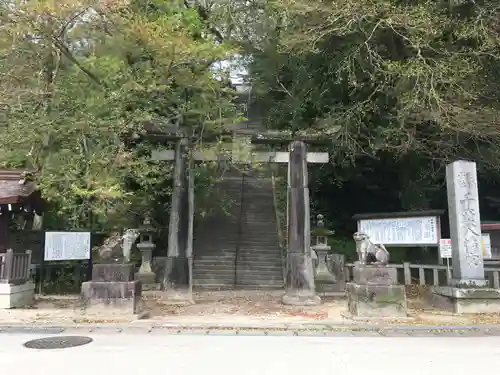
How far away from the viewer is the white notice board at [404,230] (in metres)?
13.6

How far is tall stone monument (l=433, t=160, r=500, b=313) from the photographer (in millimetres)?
10727

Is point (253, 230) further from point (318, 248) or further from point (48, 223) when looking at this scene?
point (48, 223)

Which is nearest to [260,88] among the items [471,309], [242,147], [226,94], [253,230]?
[226,94]

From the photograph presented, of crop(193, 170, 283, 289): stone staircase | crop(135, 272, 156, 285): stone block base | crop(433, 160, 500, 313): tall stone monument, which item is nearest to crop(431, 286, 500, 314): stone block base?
crop(433, 160, 500, 313): tall stone monument

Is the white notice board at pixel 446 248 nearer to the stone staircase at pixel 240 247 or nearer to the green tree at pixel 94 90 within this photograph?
the stone staircase at pixel 240 247

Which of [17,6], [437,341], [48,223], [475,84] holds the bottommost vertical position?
[437,341]

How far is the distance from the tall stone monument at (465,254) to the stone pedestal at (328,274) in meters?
3.67

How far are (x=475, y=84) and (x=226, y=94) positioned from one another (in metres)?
7.98

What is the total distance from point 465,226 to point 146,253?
10.3 metres

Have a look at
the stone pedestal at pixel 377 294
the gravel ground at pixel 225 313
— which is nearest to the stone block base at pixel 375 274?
the stone pedestal at pixel 377 294

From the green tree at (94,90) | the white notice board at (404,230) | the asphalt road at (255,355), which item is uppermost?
the green tree at (94,90)

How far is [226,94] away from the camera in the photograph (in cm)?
1576

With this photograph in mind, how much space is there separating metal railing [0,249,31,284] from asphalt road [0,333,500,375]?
395 cm

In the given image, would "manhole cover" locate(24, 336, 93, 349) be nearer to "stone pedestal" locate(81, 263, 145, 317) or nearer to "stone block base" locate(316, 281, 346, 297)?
"stone pedestal" locate(81, 263, 145, 317)
